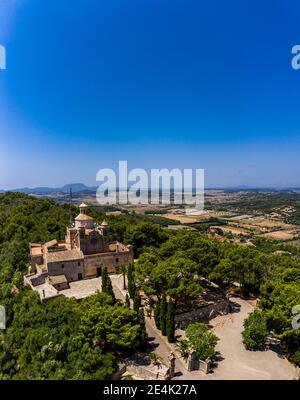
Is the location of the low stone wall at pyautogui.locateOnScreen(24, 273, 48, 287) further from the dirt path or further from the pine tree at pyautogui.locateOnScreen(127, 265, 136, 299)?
the dirt path

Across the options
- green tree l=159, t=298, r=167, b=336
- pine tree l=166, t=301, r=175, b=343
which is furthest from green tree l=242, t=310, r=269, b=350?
green tree l=159, t=298, r=167, b=336

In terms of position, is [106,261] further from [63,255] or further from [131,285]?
[131,285]

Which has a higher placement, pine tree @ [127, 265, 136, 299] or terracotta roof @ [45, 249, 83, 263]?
terracotta roof @ [45, 249, 83, 263]

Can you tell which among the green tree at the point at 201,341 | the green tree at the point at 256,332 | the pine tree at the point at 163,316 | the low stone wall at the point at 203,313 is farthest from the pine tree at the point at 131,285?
the green tree at the point at 256,332

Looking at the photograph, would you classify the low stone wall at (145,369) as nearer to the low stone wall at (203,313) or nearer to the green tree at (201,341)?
the green tree at (201,341)
